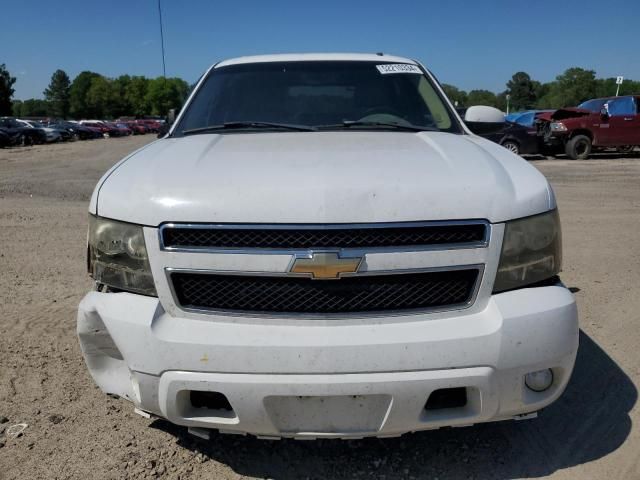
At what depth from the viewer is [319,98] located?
3.43m

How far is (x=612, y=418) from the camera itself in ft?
9.12

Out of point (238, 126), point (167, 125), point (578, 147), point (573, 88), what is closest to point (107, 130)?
point (578, 147)

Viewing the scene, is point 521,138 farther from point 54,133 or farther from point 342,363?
point 54,133

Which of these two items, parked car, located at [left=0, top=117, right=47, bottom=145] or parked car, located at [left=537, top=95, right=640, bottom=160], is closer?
parked car, located at [left=537, top=95, right=640, bottom=160]

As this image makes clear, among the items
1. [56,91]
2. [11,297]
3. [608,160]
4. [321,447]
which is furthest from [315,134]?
[56,91]

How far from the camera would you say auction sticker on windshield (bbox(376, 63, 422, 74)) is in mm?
3684

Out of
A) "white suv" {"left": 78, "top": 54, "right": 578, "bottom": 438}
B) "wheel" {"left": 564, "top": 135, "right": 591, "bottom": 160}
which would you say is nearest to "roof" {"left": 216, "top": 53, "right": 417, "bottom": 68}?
"white suv" {"left": 78, "top": 54, "right": 578, "bottom": 438}

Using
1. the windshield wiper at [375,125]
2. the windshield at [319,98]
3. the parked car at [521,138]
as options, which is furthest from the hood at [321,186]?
the parked car at [521,138]

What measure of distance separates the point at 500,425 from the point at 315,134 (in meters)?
1.75

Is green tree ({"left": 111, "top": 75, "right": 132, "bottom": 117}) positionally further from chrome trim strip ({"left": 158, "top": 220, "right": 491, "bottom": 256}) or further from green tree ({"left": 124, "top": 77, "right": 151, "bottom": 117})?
chrome trim strip ({"left": 158, "top": 220, "right": 491, "bottom": 256})

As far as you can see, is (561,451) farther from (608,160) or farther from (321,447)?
(608,160)

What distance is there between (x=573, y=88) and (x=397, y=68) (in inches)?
4254

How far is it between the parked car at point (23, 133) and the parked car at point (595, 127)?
2801 centimetres

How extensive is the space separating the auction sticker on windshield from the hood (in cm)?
132
